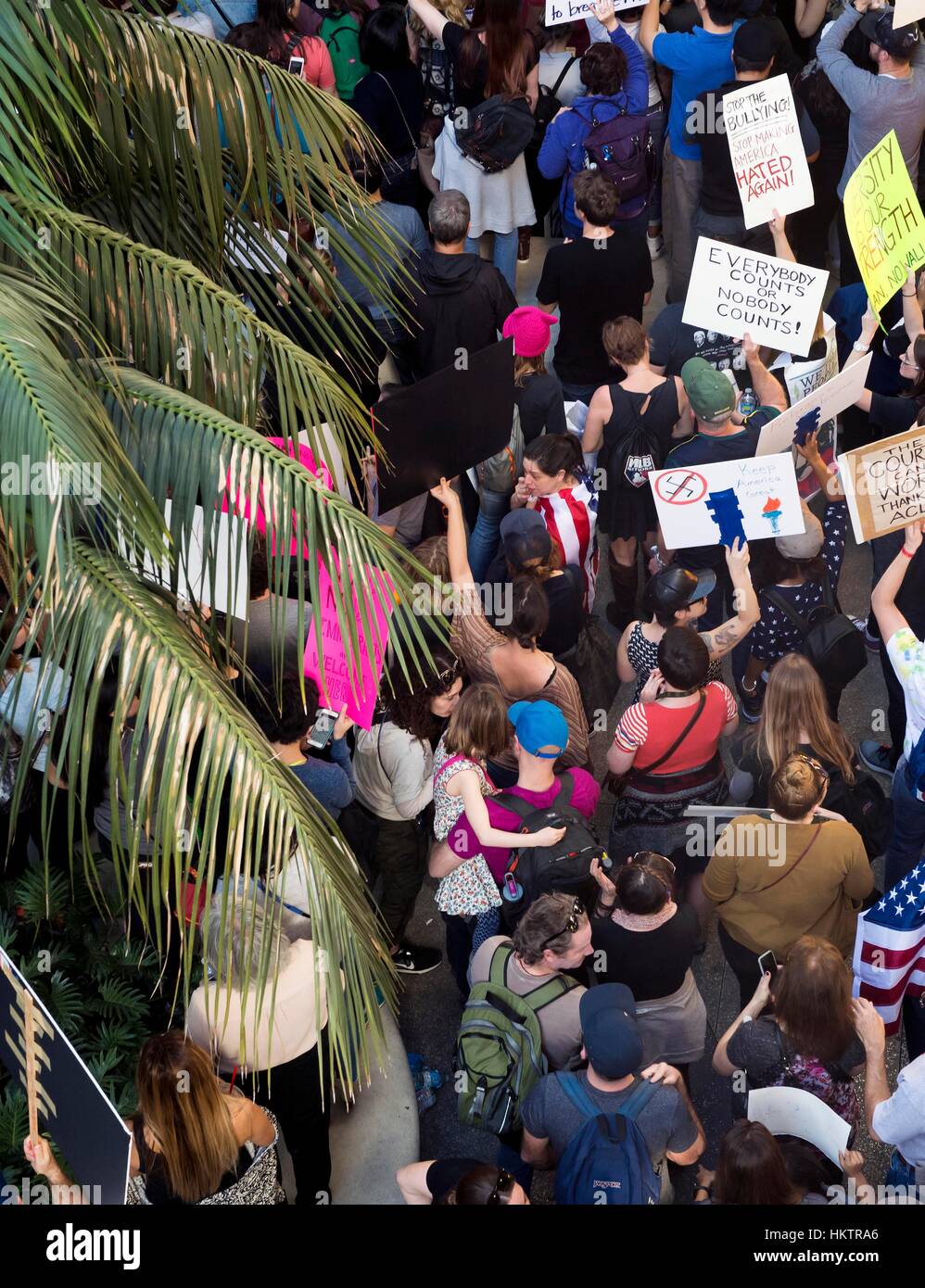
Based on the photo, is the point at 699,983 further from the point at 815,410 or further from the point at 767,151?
the point at 767,151

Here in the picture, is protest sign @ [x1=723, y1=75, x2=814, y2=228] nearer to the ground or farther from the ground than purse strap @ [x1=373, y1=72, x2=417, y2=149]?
nearer to the ground

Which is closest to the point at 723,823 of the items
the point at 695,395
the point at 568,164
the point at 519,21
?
the point at 695,395

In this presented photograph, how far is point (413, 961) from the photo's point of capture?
6.06m

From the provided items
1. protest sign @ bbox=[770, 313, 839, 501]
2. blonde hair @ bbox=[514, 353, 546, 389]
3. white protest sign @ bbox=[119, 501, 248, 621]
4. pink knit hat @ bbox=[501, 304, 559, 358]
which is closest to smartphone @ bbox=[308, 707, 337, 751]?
white protest sign @ bbox=[119, 501, 248, 621]

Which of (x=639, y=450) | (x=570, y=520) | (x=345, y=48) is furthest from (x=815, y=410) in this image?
(x=345, y=48)

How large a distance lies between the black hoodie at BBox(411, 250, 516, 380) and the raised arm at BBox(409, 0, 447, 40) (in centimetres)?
226

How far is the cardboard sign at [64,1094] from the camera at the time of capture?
3691 millimetres

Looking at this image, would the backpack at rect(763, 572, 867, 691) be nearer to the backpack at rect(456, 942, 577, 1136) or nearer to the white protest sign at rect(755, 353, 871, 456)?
the white protest sign at rect(755, 353, 871, 456)

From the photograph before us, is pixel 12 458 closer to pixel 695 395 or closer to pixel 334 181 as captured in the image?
pixel 334 181

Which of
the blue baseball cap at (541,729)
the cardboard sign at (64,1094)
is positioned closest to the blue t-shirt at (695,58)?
the blue baseball cap at (541,729)

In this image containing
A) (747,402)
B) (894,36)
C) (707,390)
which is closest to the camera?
(707,390)

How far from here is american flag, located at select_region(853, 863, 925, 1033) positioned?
176 inches

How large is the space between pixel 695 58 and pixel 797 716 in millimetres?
4540

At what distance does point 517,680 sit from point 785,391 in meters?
2.13
